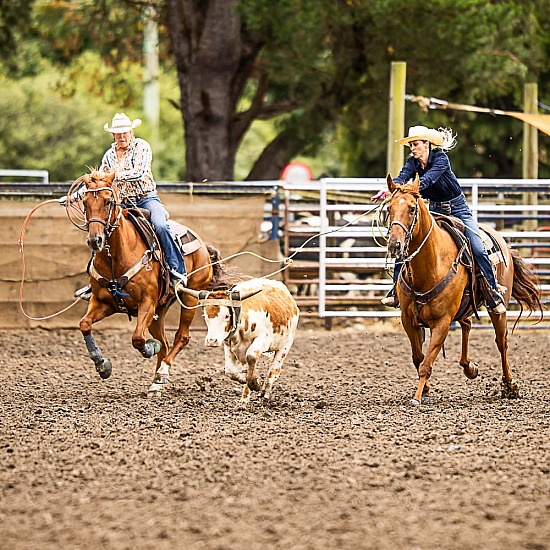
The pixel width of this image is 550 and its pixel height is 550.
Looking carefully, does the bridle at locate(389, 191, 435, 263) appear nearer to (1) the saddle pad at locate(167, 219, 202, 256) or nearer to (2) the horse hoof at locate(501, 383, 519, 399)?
(2) the horse hoof at locate(501, 383, 519, 399)

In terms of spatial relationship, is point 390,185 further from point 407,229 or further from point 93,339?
point 93,339

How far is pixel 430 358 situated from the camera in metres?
9.08

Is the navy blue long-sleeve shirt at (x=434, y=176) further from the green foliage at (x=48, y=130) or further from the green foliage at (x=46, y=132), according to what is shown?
the green foliage at (x=46, y=132)

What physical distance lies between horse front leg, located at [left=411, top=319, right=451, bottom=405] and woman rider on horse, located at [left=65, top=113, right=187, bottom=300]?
2.28 meters

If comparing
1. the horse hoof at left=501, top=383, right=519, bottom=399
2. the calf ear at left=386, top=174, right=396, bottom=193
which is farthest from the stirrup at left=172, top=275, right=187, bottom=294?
the horse hoof at left=501, top=383, right=519, bottom=399

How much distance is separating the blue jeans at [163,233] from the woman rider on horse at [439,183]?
1.86m

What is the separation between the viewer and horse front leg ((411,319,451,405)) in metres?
9.01

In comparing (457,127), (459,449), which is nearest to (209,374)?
(459,449)

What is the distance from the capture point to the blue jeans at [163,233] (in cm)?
989

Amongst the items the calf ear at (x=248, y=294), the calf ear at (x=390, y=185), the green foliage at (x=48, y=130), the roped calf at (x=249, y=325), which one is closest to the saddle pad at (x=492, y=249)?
the calf ear at (x=390, y=185)

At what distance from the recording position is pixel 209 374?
11.1 m

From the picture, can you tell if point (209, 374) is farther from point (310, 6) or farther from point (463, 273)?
point (310, 6)

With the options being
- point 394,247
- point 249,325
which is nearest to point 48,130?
point 249,325

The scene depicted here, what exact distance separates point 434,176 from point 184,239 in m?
2.53
